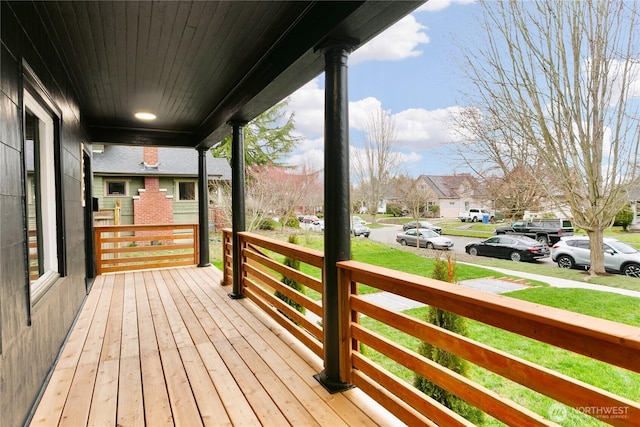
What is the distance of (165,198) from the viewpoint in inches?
468

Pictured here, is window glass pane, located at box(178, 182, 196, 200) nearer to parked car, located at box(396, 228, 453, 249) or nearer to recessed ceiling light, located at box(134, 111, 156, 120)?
recessed ceiling light, located at box(134, 111, 156, 120)

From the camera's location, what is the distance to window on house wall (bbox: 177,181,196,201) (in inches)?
491

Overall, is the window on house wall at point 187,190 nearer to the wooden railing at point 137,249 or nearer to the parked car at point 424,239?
the wooden railing at point 137,249

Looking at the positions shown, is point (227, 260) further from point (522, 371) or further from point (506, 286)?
point (522, 371)

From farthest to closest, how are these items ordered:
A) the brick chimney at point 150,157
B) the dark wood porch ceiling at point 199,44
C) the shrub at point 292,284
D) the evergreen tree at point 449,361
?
the brick chimney at point 150,157, the shrub at point 292,284, the evergreen tree at point 449,361, the dark wood porch ceiling at point 199,44

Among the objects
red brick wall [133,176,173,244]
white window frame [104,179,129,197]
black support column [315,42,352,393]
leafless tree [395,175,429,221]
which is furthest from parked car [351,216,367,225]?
white window frame [104,179,129,197]

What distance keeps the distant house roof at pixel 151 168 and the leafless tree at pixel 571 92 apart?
879 cm

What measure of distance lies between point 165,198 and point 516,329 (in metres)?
12.4

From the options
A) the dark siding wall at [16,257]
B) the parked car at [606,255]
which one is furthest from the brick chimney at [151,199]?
the parked car at [606,255]

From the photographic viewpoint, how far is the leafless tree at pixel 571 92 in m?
3.51

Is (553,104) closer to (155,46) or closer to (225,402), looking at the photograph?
(155,46)

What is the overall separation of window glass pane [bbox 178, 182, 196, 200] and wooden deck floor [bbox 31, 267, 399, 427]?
9310 mm

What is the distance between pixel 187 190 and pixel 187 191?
0.04 meters

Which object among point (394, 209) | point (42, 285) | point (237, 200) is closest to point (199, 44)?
point (237, 200)
